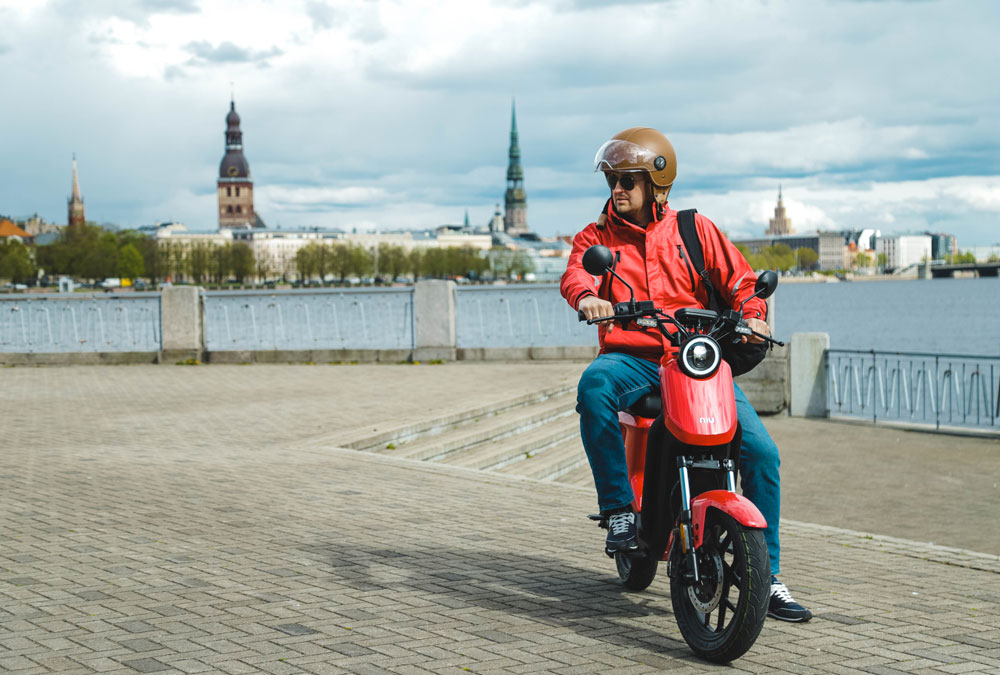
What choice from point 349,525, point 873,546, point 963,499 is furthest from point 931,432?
point 349,525

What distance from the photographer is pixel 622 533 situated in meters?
4.19

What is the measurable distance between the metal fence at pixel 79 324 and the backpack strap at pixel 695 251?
15293 mm

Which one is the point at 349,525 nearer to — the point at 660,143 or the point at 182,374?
the point at 660,143

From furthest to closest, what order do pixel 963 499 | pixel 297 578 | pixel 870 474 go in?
pixel 870 474 < pixel 963 499 < pixel 297 578

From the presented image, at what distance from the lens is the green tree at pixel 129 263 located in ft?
393

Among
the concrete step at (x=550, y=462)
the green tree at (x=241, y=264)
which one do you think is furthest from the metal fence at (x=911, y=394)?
the green tree at (x=241, y=264)

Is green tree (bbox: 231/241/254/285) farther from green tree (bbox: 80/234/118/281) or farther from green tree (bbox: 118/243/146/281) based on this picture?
green tree (bbox: 80/234/118/281)

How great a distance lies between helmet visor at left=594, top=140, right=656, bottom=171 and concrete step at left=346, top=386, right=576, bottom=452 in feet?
17.2

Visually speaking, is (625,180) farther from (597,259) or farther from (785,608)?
(785,608)

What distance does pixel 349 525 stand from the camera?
6.13 meters

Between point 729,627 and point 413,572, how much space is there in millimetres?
1830

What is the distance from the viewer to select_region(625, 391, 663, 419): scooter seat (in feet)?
13.3

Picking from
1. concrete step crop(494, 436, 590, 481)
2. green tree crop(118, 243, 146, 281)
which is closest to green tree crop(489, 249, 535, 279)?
green tree crop(118, 243, 146, 281)

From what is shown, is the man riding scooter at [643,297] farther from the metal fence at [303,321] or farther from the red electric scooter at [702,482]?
the metal fence at [303,321]
